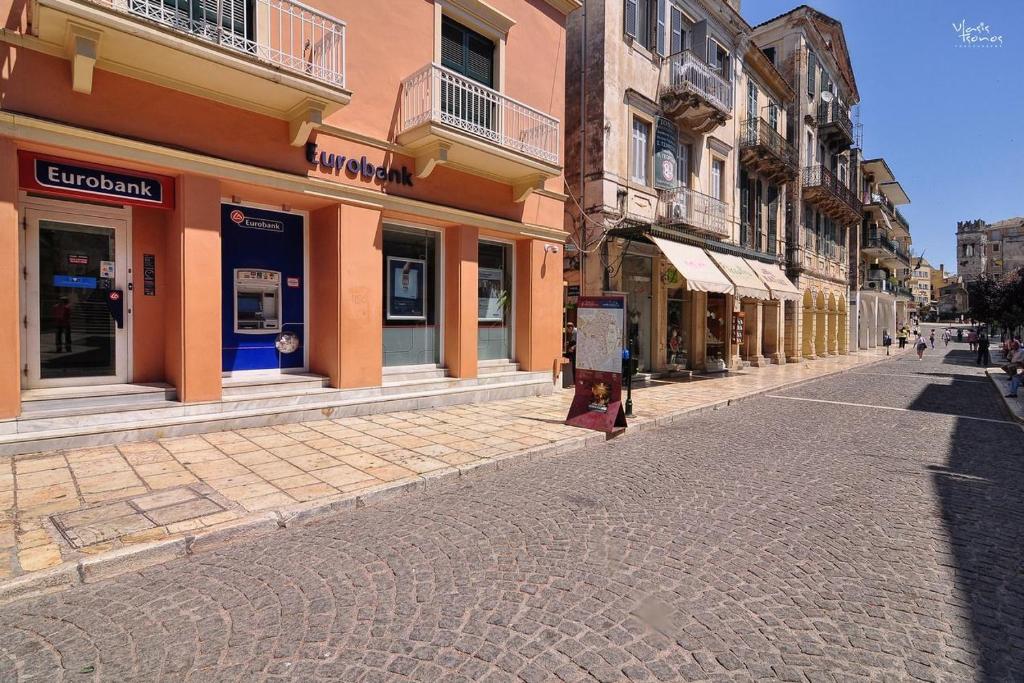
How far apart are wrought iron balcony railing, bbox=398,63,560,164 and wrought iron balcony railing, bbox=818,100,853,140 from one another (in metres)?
21.6

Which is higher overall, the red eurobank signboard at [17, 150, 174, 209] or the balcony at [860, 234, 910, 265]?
the balcony at [860, 234, 910, 265]

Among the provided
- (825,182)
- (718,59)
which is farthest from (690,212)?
(825,182)

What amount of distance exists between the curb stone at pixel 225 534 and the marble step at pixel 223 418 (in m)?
3.25

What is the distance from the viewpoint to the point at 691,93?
1492 centimetres

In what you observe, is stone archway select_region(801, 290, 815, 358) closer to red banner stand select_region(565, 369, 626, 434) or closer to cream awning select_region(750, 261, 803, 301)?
cream awning select_region(750, 261, 803, 301)

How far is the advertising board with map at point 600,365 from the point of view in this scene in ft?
26.2

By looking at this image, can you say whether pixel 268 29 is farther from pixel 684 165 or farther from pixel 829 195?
pixel 829 195

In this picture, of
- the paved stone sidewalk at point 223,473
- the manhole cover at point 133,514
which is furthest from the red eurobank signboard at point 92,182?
the manhole cover at point 133,514

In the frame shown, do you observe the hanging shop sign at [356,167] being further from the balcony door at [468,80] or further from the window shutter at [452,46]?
the window shutter at [452,46]

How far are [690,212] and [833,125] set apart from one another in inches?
637

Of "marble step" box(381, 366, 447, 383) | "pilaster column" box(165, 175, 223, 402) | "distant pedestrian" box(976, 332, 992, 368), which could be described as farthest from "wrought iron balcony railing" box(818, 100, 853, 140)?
"pilaster column" box(165, 175, 223, 402)

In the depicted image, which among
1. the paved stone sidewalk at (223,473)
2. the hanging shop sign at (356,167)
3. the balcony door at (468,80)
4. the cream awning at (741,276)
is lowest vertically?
the paved stone sidewalk at (223,473)

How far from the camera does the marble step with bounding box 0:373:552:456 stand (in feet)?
19.3

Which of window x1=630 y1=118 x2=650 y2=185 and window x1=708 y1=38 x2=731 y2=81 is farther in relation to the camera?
window x1=708 y1=38 x2=731 y2=81
